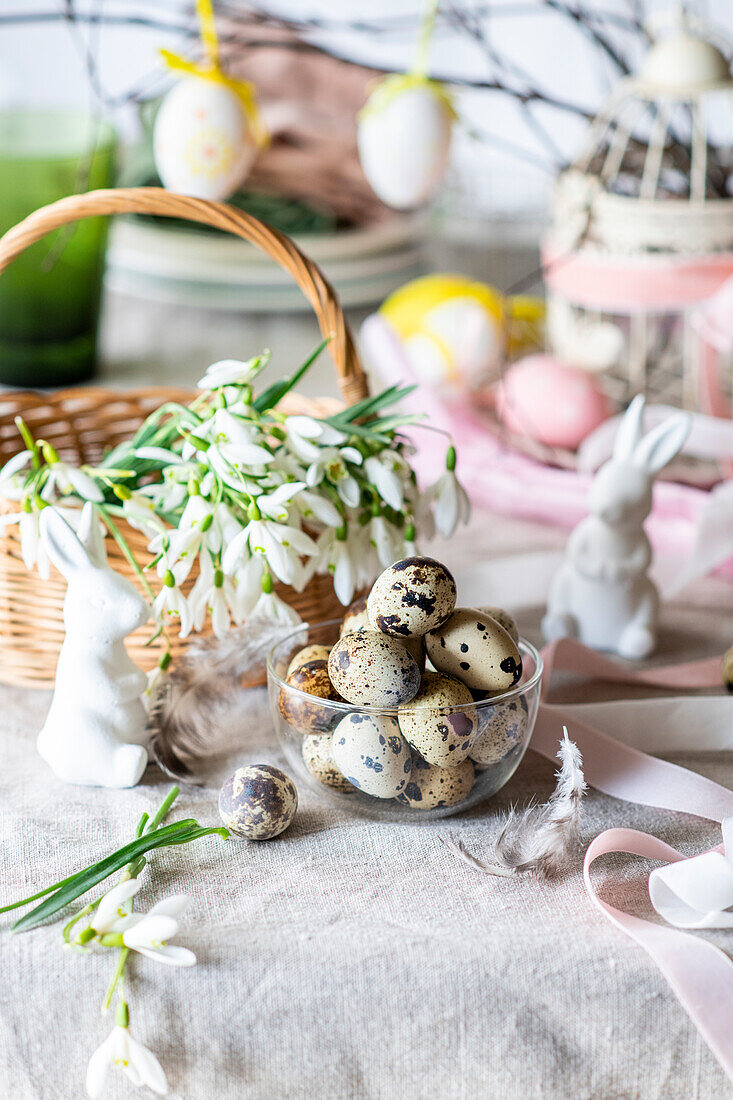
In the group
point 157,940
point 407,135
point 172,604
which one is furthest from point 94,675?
point 407,135

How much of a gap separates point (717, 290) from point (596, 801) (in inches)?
Result: 24.8

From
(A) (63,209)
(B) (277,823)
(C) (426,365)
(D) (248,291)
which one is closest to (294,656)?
(B) (277,823)

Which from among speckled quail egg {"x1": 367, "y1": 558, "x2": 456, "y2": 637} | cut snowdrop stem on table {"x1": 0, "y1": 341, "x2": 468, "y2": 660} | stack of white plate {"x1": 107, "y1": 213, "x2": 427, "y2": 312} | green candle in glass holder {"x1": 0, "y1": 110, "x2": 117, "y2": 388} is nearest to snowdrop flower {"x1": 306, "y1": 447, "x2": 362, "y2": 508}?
cut snowdrop stem on table {"x1": 0, "y1": 341, "x2": 468, "y2": 660}

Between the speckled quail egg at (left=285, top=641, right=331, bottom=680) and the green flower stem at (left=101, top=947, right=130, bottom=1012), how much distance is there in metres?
0.16

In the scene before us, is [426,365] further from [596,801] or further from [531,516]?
[596,801]

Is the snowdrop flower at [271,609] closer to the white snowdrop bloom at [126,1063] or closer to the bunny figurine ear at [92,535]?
the bunny figurine ear at [92,535]

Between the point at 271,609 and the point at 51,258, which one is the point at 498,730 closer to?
the point at 271,609

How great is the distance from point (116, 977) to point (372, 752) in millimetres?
147

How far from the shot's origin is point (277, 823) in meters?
0.54

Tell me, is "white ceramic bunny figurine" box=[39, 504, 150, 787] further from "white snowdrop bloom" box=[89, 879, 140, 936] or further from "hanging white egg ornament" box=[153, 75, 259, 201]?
"hanging white egg ornament" box=[153, 75, 259, 201]

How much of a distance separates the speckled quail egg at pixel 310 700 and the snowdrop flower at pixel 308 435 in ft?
0.40

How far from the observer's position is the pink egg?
1056 mm

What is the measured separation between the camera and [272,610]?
0.61 meters

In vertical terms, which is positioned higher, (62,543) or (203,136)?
(203,136)
